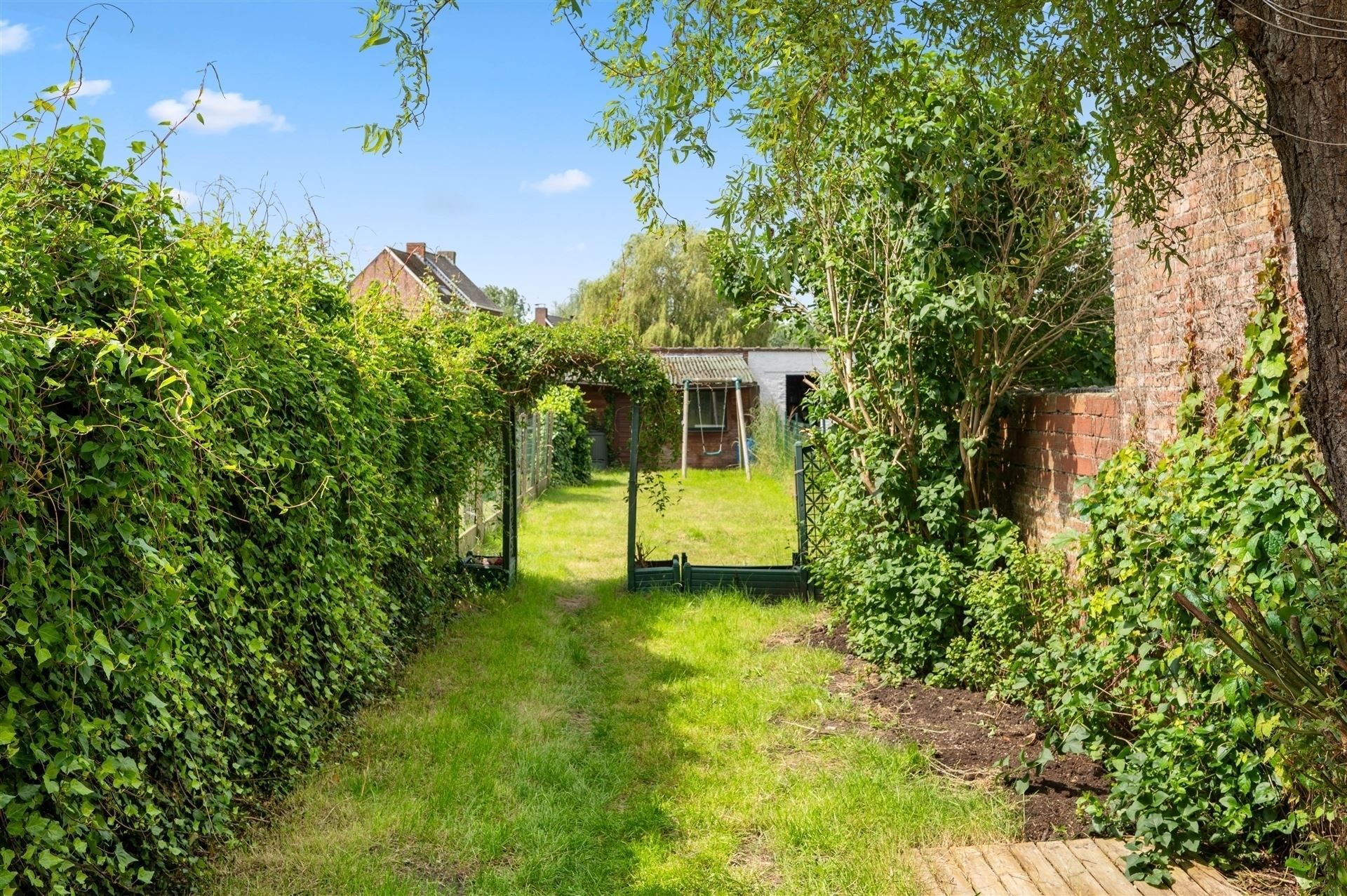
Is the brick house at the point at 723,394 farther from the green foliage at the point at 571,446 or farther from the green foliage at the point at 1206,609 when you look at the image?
the green foliage at the point at 1206,609

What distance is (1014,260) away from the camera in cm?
616

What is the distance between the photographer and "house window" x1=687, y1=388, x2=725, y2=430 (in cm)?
3056

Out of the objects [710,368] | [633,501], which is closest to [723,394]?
[710,368]

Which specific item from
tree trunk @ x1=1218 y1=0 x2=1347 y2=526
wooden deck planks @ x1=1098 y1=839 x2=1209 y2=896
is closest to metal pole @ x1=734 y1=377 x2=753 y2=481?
wooden deck planks @ x1=1098 y1=839 x2=1209 y2=896

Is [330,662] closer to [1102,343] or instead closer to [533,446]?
[1102,343]

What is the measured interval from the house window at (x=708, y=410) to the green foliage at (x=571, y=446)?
647 centimetres

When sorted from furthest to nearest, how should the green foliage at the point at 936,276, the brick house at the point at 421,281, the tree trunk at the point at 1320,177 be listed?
the brick house at the point at 421,281 < the green foliage at the point at 936,276 < the tree trunk at the point at 1320,177

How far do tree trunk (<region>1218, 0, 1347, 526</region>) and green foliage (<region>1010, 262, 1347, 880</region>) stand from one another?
4.08 feet

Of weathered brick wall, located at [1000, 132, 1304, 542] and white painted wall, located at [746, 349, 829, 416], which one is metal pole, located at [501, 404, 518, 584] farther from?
white painted wall, located at [746, 349, 829, 416]

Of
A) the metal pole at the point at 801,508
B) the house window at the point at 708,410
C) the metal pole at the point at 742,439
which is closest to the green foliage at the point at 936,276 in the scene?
the metal pole at the point at 801,508

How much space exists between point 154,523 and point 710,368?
28749 millimetres

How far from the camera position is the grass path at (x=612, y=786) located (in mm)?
4195

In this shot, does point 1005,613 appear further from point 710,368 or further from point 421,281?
point 710,368

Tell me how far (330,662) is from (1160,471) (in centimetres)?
443
